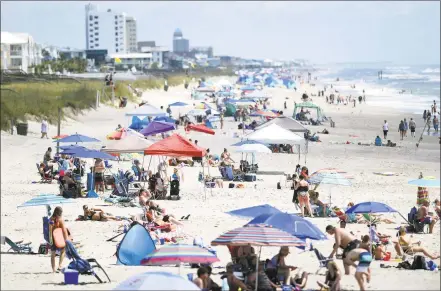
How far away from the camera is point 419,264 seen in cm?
1199

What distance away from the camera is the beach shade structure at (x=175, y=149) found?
18.5 m

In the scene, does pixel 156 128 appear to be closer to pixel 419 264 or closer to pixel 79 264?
pixel 419 264

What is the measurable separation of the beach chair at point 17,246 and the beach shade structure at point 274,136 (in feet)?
33.3

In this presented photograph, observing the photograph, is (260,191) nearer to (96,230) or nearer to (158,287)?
(96,230)

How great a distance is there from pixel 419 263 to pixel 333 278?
2155mm

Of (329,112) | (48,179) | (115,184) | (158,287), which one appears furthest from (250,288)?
(329,112)

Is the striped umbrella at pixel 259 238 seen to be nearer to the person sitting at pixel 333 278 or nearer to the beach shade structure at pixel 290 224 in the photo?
the person sitting at pixel 333 278

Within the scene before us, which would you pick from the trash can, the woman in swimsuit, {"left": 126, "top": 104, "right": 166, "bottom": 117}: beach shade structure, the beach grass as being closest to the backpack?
the woman in swimsuit

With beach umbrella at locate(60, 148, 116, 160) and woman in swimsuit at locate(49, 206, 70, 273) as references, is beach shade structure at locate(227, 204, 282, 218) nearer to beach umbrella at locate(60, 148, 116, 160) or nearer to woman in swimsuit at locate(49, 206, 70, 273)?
woman in swimsuit at locate(49, 206, 70, 273)

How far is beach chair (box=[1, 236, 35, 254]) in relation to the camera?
41.2ft

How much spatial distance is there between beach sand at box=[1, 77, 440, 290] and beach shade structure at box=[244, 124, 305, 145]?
116cm

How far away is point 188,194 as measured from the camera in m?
20.0

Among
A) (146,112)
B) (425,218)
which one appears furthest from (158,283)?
(146,112)

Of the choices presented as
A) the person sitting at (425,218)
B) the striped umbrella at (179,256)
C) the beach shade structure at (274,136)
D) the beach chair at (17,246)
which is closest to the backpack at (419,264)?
the person sitting at (425,218)
